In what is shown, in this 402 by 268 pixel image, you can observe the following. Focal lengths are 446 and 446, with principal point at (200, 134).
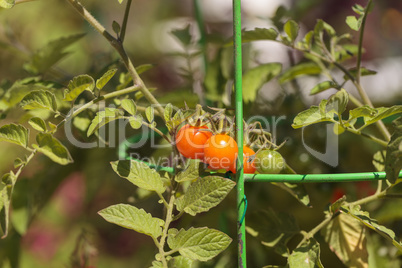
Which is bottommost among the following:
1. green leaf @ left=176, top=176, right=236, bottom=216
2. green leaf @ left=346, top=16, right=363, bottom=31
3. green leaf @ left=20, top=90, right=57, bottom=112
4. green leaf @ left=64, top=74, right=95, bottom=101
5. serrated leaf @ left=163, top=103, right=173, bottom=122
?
green leaf @ left=176, top=176, right=236, bottom=216

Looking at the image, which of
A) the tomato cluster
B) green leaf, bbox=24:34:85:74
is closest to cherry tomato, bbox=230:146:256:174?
the tomato cluster

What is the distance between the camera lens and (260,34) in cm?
56

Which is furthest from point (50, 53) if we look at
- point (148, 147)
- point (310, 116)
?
point (310, 116)

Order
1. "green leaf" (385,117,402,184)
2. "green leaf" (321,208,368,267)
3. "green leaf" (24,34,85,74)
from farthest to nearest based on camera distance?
1. "green leaf" (24,34,85,74)
2. "green leaf" (321,208,368,267)
3. "green leaf" (385,117,402,184)

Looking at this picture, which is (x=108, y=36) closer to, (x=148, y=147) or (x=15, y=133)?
(x=15, y=133)

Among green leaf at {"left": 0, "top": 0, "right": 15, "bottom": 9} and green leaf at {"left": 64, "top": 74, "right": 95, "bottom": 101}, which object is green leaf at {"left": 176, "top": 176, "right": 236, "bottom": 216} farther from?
green leaf at {"left": 0, "top": 0, "right": 15, "bottom": 9}

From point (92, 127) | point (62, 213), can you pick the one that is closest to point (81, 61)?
point (62, 213)

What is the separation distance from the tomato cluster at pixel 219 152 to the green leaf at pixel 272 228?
9 centimetres

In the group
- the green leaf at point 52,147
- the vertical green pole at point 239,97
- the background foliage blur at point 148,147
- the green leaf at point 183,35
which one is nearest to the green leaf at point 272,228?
the background foliage blur at point 148,147

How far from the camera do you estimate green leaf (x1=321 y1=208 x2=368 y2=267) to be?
20.6 inches

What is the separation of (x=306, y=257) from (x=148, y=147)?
1.15 ft

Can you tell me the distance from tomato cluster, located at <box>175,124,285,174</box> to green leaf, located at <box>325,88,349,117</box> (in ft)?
0.24

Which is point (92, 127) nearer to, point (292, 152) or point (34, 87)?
point (34, 87)

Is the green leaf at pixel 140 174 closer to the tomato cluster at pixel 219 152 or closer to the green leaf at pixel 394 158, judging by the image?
the tomato cluster at pixel 219 152
